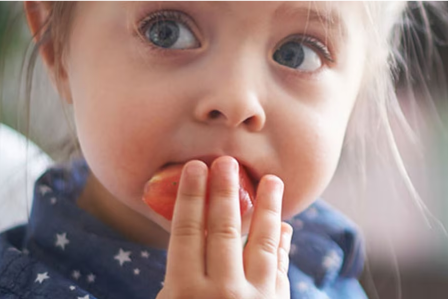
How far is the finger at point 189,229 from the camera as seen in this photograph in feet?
1.72

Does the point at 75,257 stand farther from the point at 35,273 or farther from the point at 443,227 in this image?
the point at 443,227

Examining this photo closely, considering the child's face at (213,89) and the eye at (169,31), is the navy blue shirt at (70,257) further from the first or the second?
the eye at (169,31)

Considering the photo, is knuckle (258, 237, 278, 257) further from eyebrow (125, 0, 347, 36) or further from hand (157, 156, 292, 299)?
eyebrow (125, 0, 347, 36)

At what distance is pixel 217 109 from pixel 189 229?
0.43ft

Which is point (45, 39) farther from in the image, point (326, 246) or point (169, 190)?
point (326, 246)

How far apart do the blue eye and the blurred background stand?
257 mm

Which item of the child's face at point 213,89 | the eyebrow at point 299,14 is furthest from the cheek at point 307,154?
the eyebrow at point 299,14

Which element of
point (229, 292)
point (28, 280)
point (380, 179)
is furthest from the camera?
point (380, 179)

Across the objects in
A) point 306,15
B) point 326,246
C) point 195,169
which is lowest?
point 195,169

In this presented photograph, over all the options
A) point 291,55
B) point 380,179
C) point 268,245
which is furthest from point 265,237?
point 380,179

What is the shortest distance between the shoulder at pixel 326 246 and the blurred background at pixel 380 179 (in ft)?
0.24

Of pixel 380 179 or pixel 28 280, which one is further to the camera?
pixel 380 179

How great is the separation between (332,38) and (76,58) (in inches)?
11.9

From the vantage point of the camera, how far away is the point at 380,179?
107 centimetres
